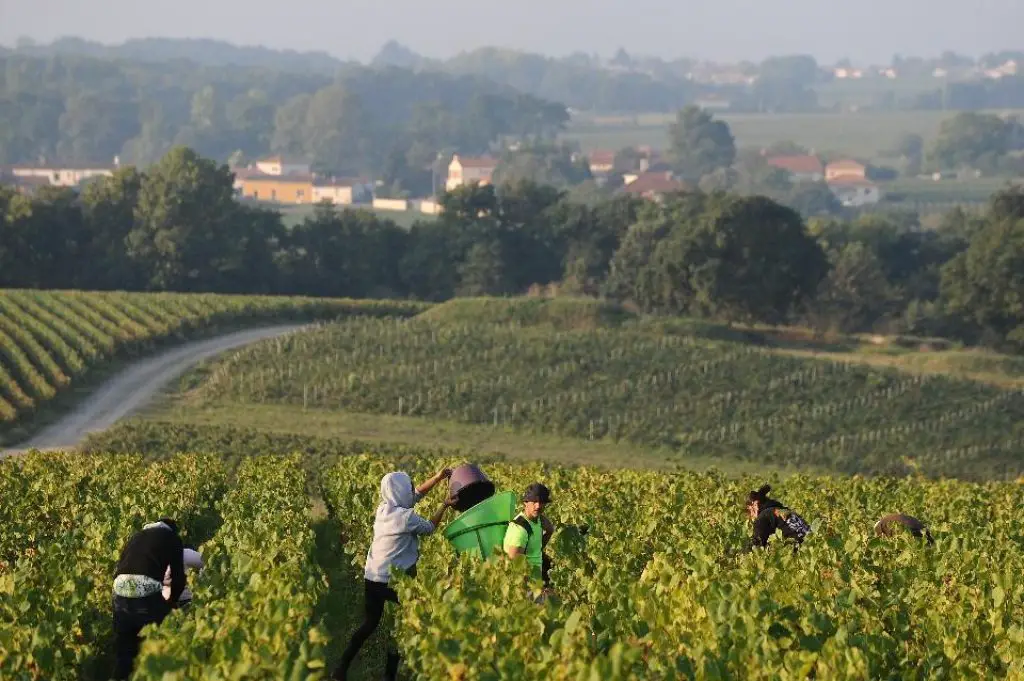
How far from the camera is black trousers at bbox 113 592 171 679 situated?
1570 cm

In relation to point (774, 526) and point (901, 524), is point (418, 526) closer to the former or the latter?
point (774, 526)

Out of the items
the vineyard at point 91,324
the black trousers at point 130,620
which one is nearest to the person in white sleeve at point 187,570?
the black trousers at point 130,620

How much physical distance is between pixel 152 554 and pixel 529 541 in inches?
145

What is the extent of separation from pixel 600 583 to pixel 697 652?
11.3 feet

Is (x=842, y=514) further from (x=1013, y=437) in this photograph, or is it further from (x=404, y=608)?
(x=1013, y=437)

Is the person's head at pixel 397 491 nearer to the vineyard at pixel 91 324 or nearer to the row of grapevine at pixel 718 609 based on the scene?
the row of grapevine at pixel 718 609

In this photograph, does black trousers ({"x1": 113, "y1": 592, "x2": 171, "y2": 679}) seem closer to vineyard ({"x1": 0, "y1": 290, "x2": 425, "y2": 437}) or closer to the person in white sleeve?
the person in white sleeve

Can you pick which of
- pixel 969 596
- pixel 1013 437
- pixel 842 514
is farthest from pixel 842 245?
pixel 969 596

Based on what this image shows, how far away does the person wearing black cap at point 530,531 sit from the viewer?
16.2 metres

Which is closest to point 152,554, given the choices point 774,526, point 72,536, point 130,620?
point 130,620

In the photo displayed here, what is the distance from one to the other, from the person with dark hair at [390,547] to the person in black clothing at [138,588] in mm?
2083

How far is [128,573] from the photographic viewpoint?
15727mm

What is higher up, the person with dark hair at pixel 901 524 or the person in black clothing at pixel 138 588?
the person in black clothing at pixel 138 588

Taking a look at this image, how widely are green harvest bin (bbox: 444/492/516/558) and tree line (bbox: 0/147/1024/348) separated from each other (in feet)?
233
